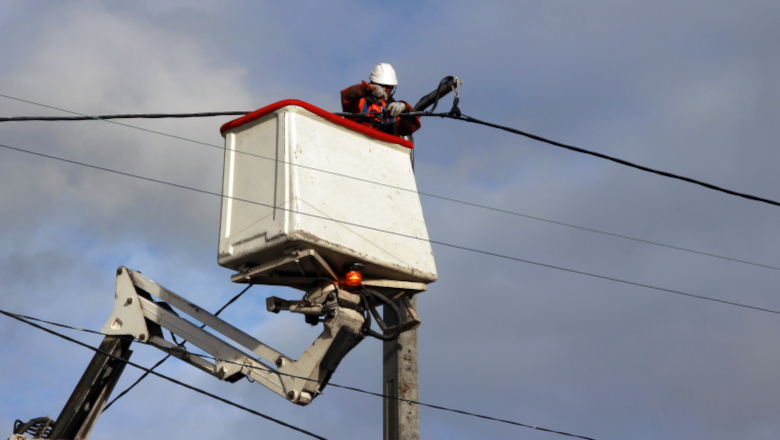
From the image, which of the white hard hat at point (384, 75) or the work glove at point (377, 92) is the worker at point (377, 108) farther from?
the white hard hat at point (384, 75)

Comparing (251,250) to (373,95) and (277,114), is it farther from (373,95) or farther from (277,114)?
(373,95)

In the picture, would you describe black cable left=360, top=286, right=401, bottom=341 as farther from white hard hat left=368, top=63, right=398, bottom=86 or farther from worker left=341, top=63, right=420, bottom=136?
white hard hat left=368, top=63, right=398, bottom=86

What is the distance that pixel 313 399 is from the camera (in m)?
6.82

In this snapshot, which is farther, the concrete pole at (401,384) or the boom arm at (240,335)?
the concrete pole at (401,384)

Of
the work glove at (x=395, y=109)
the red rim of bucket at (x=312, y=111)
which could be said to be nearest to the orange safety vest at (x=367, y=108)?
the work glove at (x=395, y=109)

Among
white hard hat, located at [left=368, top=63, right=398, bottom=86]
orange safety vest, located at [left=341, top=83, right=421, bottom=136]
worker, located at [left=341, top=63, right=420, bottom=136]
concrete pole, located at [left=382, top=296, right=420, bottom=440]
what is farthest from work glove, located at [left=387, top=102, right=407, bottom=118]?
concrete pole, located at [left=382, top=296, right=420, bottom=440]

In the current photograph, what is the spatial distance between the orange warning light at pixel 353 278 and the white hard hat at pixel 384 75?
266 cm

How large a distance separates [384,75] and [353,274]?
9.12 ft

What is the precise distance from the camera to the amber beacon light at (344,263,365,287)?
687 cm

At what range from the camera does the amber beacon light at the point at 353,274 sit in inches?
270

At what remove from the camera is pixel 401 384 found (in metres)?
7.81

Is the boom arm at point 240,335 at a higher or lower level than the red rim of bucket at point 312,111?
lower

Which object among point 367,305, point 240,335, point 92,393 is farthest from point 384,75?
point 92,393

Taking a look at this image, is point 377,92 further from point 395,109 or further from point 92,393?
point 92,393
